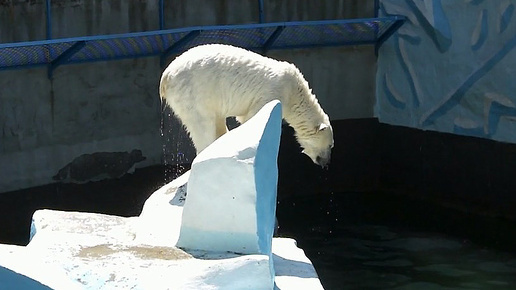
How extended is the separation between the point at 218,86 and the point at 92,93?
385 cm

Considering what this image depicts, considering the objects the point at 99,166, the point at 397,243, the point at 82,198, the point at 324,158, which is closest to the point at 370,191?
the point at 397,243

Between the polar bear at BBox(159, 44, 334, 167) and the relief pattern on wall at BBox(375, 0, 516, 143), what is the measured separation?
4185 millimetres

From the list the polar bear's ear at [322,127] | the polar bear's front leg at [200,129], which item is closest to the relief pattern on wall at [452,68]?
the polar bear's ear at [322,127]

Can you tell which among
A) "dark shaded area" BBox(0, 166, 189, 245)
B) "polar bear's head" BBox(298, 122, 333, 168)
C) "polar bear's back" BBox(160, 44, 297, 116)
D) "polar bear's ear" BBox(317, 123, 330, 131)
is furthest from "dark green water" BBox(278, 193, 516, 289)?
"polar bear's back" BBox(160, 44, 297, 116)

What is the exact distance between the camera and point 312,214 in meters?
13.0

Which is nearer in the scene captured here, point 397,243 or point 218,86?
point 218,86

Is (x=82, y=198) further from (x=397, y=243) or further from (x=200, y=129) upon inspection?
(x=200, y=129)

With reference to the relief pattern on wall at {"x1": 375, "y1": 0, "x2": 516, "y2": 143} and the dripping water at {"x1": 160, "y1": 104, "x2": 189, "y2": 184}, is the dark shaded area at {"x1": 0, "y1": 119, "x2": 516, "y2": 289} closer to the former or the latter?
the dripping water at {"x1": 160, "y1": 104, "x2": 189, "y2": 184}

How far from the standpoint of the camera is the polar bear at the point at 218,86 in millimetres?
8219

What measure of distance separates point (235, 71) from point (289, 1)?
5.10 metres

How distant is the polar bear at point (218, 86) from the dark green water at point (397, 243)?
2.64 meters

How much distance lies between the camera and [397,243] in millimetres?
11781

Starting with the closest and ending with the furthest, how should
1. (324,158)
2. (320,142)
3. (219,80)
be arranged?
1. (219,80)
2. (320,142)
3. (324,158)

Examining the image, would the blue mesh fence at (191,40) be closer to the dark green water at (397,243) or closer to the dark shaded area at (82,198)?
the dark shaded area at (82,198)
